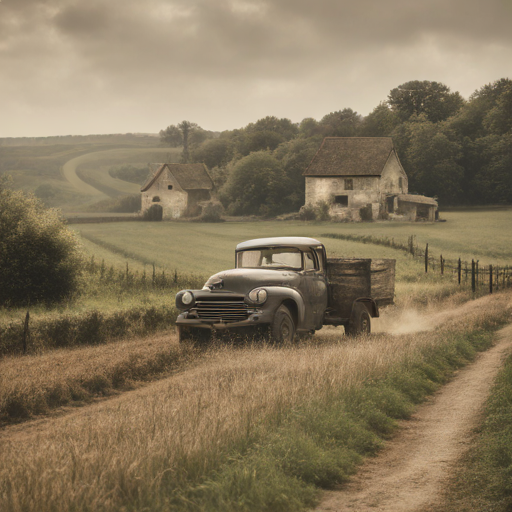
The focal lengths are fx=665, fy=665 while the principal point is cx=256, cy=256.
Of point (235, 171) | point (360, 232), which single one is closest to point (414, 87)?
point (235, 171)

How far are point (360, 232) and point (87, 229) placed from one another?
2741 cm

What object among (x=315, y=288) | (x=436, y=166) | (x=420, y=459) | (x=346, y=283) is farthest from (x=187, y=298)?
(x=436, y=166)

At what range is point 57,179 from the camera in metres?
125

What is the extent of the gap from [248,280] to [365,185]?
5787 centimetres

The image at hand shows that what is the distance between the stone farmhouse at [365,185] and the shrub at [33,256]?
4871 cm

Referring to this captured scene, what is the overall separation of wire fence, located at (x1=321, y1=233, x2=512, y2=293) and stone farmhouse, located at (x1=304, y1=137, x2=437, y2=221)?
1595cm

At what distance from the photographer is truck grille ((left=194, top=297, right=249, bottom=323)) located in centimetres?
1462

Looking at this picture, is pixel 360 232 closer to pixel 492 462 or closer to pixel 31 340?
pixel 31 340

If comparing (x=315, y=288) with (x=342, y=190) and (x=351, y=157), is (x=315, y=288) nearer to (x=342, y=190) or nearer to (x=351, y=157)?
(x=342, y=190)

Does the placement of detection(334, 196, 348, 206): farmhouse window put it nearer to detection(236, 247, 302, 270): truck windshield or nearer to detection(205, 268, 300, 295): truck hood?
detection(236, 247, 302, 270): truck windshield

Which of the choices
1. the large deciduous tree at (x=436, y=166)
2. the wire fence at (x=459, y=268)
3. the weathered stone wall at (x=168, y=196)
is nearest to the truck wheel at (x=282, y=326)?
the wire fence at (x=459, y=268)

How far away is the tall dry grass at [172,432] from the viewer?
5.68 m

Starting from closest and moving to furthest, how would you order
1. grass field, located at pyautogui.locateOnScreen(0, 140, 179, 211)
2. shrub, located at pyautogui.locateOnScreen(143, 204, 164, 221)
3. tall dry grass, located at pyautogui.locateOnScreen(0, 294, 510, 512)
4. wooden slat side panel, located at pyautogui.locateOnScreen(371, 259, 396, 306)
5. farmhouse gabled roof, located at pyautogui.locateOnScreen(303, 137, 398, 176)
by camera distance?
tall dry grass, located at pyautogui.locateOnScreen(0, 294, 510, 512), wooden slat side panel, located at pyautogui.locateOnScreen(371, 259, 396, 306), farmhouse gabled roof, located at pyautogui.locateOnScreen(303, 137, 398, 176), shrub, located at pyautogui.locateOnScreen(143, 204, 164, 221), grass field, located at pyautogui.locateOnScreen(0, 140, 179, 211)

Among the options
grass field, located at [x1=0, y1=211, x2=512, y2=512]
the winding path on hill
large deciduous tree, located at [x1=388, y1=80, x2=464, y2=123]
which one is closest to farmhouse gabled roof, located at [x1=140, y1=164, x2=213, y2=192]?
large deciduous tree, located at [x1=388, y1=80, x2=464, y2=123]
